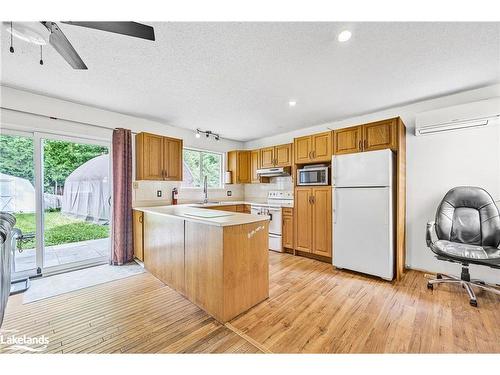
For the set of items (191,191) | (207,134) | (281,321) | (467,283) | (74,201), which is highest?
(207,134)

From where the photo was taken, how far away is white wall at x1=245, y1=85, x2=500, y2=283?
2.59 meters

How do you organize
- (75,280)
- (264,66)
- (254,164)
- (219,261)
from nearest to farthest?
1. (219,261)
2. (264,66)
3. (75,280)
4. (254,164)

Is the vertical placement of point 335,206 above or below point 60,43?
below

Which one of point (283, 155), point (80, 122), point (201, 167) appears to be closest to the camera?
point (80, 122)

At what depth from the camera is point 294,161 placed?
12.9 ft

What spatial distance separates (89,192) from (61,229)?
643mm

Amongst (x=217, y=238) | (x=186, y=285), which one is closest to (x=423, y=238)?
(x=217, y=238)

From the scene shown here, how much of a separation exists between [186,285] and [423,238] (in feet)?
10.7

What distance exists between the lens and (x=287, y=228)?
3.96 metres

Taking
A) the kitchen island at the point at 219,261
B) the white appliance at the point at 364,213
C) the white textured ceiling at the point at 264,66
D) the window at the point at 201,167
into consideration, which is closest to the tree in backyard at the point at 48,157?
the white textured ceiling at the point at 264,66

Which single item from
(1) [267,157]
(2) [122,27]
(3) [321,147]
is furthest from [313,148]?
(2) [122,27]

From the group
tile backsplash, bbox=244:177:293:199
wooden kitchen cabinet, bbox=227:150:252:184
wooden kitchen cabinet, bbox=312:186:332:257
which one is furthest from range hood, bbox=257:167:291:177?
wooden kitchen cabinet, bbox=312:186:332:257

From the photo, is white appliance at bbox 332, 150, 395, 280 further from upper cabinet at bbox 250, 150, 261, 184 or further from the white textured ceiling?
upper cabinet at bbox 250, 150, 261, 184

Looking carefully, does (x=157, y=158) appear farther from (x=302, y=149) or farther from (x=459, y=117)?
(x=459, y=117)
